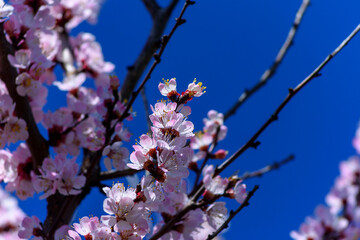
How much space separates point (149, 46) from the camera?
6.61 ft

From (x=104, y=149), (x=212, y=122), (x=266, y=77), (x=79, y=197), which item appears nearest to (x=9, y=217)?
(x=79, y=197)

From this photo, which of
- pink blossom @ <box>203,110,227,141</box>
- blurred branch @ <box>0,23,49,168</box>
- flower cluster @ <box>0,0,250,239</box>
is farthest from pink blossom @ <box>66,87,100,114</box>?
pink blossom @ <box>203,110,227,141</box>

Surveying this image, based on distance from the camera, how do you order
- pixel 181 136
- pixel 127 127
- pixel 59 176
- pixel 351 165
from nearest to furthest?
pixel 351 165 → pixel 181 136 → pixel 59 176 → pixel 127 127

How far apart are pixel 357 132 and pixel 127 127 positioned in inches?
30.3

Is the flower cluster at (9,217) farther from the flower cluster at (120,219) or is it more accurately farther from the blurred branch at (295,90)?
the blurred branch at (295,90)

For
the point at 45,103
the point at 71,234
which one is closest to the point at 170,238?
the point at 71,234

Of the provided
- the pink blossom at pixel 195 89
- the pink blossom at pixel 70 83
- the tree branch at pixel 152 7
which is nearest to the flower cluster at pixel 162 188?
the pink blossom at pixel 195 89

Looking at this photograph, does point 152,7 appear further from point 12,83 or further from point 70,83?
point 12,83

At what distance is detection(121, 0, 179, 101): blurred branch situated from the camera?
6.28 ft

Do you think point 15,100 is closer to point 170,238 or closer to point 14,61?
point 14,61

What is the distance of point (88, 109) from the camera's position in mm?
1213

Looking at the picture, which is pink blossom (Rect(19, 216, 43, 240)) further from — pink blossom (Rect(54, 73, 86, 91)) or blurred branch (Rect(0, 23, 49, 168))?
pink blossom (Rect(54, 73, 86, 91))

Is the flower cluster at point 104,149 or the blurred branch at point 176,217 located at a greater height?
the flower cluster at point 104,149

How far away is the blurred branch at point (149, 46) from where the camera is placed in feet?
6.28
